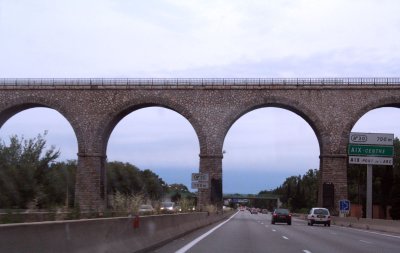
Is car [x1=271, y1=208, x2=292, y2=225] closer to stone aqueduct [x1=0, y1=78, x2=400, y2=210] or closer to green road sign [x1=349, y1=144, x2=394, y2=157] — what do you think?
green road sign [x1=349, y1=144, x2=394, y2=157]

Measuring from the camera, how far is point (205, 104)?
2571 inches

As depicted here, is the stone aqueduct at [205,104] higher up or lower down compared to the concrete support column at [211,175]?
higher up

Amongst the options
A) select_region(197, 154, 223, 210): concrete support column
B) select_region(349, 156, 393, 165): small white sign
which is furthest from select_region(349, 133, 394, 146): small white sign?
select_region(197, 154, 223, 210): concrete support column

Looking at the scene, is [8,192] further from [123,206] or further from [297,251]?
[297,251]

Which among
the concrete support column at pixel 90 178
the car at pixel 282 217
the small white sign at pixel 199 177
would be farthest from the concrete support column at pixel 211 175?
the small white sign at pixel 199 177

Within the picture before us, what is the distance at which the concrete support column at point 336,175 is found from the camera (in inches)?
2457

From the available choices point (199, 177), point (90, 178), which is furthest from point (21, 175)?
point (90, 178)

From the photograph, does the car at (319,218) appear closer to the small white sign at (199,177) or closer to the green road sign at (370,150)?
the green road sign at (370,150)

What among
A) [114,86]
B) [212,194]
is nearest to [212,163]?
[212,194]

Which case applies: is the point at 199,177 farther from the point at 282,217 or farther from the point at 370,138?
the point at 370,138

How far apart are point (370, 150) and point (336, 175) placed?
1141 centimetres

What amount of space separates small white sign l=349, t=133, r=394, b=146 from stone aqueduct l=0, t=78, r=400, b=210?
1093 cm

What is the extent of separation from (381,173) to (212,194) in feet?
→ 148

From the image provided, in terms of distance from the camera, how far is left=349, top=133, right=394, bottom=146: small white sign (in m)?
51.6
